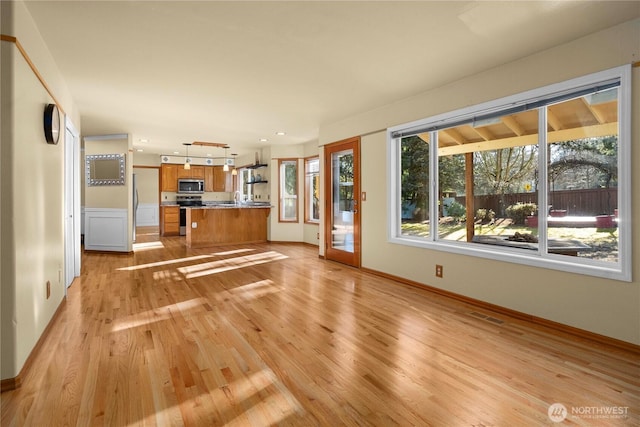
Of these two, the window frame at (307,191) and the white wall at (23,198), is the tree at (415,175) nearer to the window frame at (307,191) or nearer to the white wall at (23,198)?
the window frame at (307,191)

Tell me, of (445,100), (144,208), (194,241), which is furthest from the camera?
(144,208)

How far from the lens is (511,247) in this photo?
11.0ft

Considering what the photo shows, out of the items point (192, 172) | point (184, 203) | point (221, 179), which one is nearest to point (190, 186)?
point (192, 172)

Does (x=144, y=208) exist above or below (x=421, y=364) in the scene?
above

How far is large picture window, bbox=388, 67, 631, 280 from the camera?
2645 millimetres

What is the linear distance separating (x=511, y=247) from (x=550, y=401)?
6.02 feet

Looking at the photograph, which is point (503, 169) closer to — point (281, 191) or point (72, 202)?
point (72, 202)

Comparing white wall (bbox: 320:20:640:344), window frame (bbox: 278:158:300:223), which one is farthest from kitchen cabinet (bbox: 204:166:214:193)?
white wall (bbox: 320:20:640:344)

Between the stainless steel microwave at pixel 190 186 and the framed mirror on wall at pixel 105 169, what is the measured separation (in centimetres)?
377

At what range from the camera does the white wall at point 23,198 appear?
1.93 m

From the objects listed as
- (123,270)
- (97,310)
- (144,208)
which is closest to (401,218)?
(97,310)

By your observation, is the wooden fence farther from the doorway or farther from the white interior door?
the white interior door

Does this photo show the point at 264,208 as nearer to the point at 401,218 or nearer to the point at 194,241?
the point at 194,241

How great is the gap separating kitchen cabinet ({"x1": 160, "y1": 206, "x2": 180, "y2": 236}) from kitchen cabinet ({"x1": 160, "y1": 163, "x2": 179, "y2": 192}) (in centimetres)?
101
